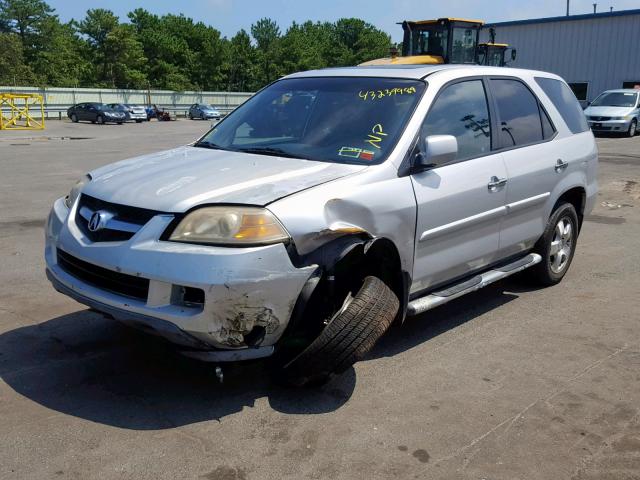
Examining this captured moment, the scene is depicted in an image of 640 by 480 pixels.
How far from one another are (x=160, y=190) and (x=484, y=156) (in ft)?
7.48

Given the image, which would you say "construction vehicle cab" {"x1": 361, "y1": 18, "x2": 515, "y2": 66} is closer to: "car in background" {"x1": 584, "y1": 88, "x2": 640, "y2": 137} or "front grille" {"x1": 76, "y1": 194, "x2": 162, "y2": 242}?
"car in background" {"x1": 584, "y1": 88, "x2": 640, "y2": 137}

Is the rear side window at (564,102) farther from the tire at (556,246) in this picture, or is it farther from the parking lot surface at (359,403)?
the parking lot surface at (359,403)

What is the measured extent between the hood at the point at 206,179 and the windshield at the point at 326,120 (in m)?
0.20

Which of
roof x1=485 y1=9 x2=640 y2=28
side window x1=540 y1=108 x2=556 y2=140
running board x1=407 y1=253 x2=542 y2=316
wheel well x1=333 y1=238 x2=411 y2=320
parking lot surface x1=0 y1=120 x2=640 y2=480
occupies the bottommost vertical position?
parking lot surface x1=0 y1=120 x2=640 y2=480

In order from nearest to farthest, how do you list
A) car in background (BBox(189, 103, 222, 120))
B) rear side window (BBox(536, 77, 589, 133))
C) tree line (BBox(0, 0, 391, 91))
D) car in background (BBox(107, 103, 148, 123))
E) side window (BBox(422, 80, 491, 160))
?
side window (BBox(422, 80, 491, 160))
rear side window (BBox(536, 77, 589, 133))
car in background (BBox(107, 103, 148, 123))
car in background (BBox(189, 103, 222, 120))
tree line (BBox(0, 0, 391, 91))

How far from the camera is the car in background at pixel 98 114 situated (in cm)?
4206

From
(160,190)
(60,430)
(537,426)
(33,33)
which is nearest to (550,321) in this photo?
(537,426)

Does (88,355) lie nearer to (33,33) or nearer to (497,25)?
(497,25)

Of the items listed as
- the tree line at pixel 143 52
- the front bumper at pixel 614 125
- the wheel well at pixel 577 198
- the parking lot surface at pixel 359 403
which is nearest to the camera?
the parking lot surface at pixel 359 403

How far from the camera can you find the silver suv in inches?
132

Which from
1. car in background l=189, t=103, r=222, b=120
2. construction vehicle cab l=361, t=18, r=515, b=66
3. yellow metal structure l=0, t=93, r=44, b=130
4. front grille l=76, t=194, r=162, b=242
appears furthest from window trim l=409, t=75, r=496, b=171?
car in background l=189, t=103, r=222, b=120

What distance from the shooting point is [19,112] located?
38250mm

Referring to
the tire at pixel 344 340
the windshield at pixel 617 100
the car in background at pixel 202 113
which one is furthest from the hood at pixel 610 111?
the car in background at pixel 202 113

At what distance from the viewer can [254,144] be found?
462 cm
